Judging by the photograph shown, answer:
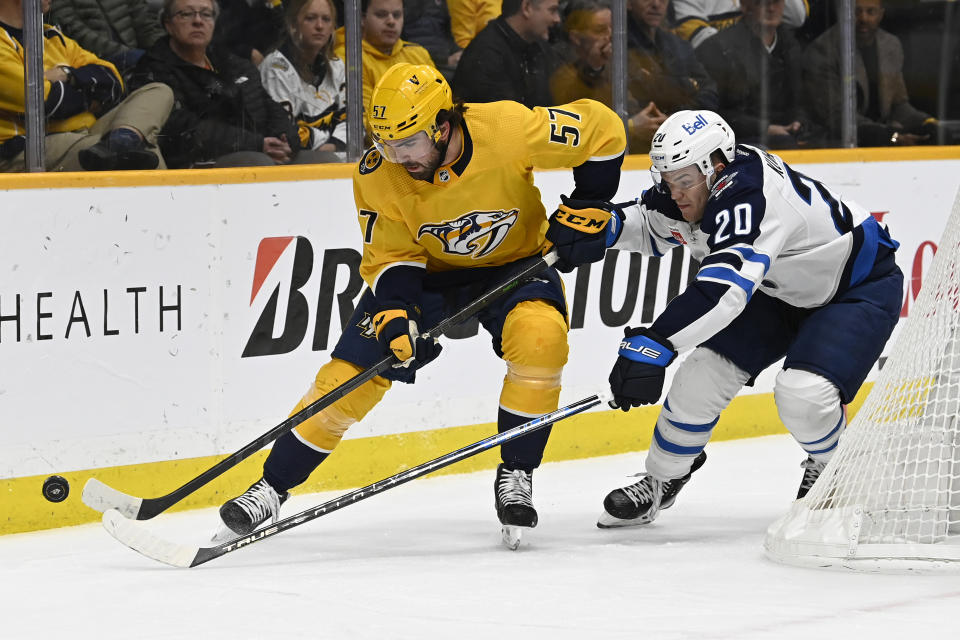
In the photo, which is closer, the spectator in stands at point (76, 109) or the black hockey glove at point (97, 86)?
the spectator in stands at point (76, 109)

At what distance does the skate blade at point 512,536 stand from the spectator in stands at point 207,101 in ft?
4.72

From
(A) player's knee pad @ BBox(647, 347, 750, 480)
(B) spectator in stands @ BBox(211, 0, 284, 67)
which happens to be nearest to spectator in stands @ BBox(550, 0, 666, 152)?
(B) spectator in stands @ BBox(211, 0, 284, 67)

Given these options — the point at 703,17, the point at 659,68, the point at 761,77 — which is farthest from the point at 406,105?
the point at 761,77

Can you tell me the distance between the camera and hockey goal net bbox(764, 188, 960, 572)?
3078 mm

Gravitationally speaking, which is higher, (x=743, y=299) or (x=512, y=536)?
(x=743, y=299)

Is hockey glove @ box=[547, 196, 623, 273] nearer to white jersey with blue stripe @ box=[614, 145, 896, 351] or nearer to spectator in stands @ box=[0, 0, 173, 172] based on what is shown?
white jersey with blue stripe @ box=[614, 145, 896, 351]

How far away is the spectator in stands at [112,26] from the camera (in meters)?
3.83

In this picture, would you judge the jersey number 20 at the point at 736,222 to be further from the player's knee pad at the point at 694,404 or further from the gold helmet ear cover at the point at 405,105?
the gold helmet ear cover at the point at 405,105

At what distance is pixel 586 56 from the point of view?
16.1 feet

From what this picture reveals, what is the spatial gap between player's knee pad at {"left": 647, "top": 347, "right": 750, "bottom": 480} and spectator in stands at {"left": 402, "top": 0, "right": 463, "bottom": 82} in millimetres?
1470

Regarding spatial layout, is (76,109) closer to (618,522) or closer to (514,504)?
(514,504)

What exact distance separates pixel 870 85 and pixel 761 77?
1.66 ft

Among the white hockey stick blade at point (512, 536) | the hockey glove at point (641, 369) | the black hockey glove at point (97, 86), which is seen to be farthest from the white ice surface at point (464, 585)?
the black hockey glove at point (97, 86)

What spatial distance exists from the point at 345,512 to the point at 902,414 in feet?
5.18
